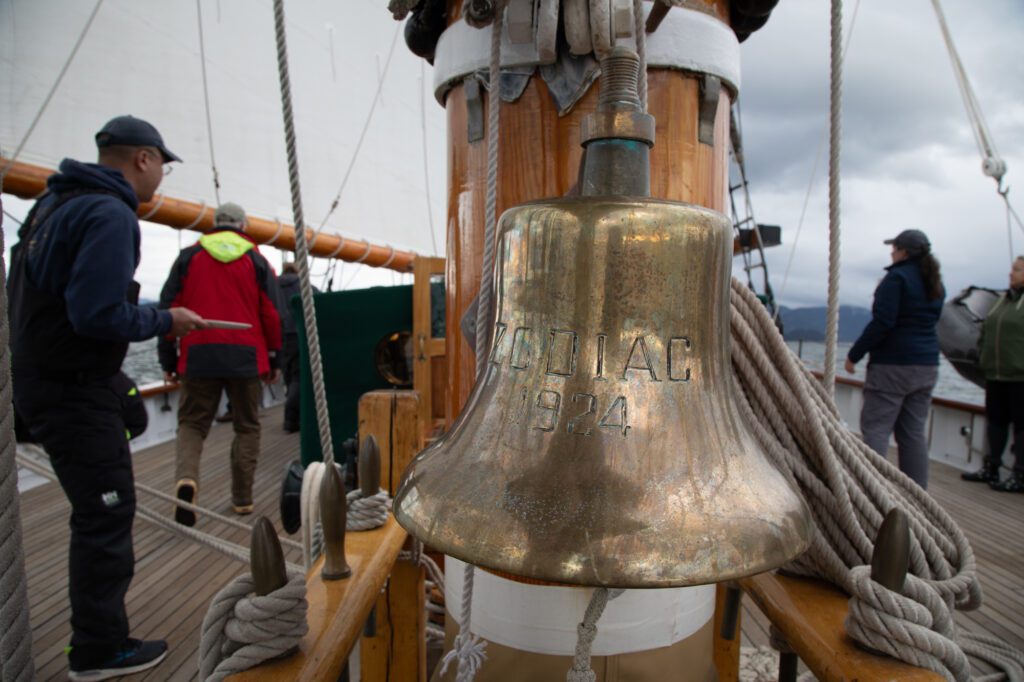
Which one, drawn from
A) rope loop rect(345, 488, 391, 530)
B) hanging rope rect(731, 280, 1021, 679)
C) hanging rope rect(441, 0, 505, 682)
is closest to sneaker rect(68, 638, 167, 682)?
rope loop rect(345, 488, 391, 530)

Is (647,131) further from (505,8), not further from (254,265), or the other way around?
(254,265)

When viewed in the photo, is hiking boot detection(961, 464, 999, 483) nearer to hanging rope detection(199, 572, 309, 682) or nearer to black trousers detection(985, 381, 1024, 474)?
black trousers detection(985, 381, 1024, 474)

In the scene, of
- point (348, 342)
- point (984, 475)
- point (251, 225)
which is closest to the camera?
point (348, 342)

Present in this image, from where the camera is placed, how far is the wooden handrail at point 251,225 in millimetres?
4387

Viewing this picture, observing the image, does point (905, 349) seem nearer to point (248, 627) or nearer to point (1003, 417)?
point (1003, 417)

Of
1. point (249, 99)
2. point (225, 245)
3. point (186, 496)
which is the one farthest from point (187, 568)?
point (249, 99)

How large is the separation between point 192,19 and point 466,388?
6389 mm

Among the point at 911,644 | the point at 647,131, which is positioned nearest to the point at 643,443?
the point at 647,131

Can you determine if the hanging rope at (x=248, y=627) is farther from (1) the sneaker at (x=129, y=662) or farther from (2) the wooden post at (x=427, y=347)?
(2) the wooden post at (x=427, y=347)

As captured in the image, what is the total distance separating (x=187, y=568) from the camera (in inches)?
97.8

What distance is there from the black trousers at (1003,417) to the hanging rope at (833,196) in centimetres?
375

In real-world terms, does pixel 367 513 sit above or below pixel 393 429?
below

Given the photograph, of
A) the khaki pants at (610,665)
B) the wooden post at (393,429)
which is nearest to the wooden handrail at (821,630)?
the khaki pants at (610,665)

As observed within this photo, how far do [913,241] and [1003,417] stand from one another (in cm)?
179
